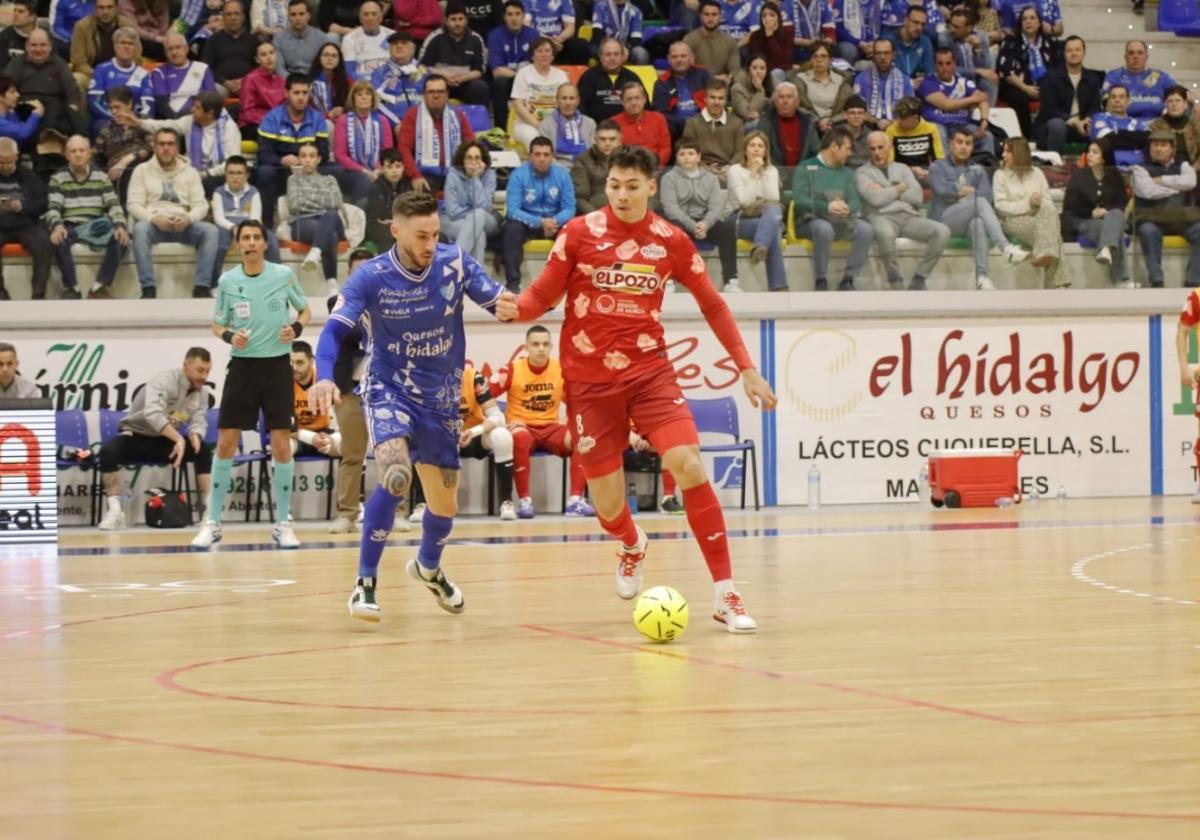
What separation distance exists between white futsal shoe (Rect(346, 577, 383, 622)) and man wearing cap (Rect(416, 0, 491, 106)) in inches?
507

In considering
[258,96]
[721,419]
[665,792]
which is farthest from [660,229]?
[258,96]

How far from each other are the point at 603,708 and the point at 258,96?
48.6 ft

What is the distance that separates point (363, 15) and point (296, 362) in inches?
224

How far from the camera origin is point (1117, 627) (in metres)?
7.88

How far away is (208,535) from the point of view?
13.8 metres

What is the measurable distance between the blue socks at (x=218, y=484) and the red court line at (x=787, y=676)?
240 inches

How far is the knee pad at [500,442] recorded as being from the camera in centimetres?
1716

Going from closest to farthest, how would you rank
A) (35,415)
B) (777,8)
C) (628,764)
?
(628,764), (35,415), (777,8)

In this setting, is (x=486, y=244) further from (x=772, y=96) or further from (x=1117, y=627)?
(x=1117, y=627)

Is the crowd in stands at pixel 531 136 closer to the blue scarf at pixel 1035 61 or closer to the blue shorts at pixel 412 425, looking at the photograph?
the blue scarf at pixel 1035 61

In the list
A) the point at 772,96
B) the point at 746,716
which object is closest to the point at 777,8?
the point at 772,96

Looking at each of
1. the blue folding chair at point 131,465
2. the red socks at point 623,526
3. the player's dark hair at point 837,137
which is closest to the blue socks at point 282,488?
the blue folding chair at point 131,465

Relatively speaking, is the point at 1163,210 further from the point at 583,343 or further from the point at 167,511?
the point at 583,343

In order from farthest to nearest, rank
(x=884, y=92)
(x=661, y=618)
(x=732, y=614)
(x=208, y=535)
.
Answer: (x=884, y=92)
(x=208, y=535)
(x=732, y=614)
(x=661, y=618)
